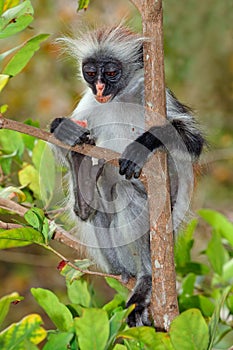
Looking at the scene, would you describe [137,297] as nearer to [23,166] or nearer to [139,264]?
[139,264]

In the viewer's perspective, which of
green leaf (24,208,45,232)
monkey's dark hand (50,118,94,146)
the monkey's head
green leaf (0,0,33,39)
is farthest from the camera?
the monkey's head

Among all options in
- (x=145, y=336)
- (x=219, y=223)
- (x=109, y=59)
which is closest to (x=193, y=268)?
(x=219, y=223)

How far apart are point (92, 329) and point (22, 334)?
32 cm

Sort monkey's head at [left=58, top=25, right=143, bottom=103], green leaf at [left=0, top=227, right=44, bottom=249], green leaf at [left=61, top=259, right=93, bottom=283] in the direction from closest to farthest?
green leaf at [left=0, top=227, right=44, bottom=249]
green leaf at [left=61, top=259, right=93, bottom=283]
monkey's head at [left=58, top=25, right=143, bottom=103]

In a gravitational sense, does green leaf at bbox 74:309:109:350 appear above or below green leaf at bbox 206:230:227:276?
below

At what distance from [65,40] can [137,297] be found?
1.78 m

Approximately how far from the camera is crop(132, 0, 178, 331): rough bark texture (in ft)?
7.93

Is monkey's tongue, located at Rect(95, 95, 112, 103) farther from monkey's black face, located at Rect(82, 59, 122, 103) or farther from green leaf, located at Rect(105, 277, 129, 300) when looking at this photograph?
green leaf, located at Rect(105, 277, 129, 300)

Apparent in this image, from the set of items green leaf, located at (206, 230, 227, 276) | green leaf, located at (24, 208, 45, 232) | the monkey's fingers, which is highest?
the monkey's fingers

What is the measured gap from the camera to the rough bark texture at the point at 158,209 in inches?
95.2

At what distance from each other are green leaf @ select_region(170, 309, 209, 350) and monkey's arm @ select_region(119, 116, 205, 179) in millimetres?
1000

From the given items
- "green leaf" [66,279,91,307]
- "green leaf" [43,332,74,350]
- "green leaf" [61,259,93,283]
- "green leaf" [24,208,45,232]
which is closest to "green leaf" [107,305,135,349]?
"green leaf" [43,332,74,350]

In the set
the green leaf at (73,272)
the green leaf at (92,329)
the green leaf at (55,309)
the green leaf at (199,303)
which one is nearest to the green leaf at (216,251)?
the green leaf at (199,303)

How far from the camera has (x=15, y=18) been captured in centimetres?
261
